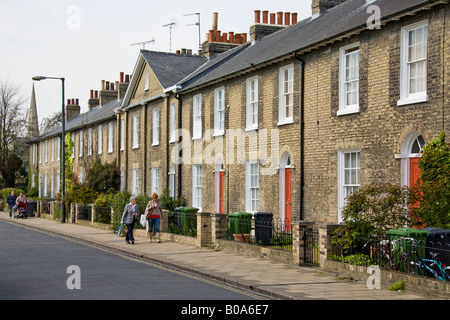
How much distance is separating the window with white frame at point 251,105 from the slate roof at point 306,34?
0.66 metres

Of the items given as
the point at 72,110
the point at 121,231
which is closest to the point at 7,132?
the point at 72,110

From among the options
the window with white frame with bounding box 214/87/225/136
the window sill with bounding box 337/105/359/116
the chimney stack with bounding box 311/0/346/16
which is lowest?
the window sill with bounding box 337/105/359/116

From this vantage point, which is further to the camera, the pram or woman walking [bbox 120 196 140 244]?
the pram

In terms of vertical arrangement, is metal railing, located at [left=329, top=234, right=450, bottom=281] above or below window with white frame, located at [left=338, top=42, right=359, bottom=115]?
below

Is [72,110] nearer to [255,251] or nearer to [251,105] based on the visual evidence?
[251,105]

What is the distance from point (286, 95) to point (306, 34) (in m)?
2.42

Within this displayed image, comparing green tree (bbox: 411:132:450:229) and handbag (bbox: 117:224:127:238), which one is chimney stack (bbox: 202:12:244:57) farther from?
green tree (bbox: 411:132:450:229)

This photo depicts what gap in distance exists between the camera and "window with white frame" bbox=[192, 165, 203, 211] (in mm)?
29231

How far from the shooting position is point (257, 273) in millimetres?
14469

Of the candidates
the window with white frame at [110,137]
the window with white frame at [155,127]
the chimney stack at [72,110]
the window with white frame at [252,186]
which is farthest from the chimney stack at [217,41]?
the chimney stack at [72,110]

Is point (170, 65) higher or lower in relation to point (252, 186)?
higher

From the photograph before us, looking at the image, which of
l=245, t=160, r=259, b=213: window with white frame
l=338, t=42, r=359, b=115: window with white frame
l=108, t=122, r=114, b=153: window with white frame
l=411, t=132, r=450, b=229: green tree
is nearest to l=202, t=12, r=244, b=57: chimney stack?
l=108, t=122, r=114, b=153: window with white frame

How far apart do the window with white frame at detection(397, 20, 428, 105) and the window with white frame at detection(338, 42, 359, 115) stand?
2.05m
